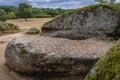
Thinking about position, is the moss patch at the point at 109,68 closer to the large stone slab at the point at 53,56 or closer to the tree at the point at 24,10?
the large stone slab at the point at 53,56

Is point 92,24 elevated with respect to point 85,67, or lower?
elevated

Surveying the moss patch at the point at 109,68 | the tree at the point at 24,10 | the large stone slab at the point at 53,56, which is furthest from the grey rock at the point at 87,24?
the tree at the point at 24,10

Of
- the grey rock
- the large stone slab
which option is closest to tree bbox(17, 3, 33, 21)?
the grey rock

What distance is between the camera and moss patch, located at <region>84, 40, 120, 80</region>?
190 cm

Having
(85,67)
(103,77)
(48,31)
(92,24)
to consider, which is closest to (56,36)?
(48,31)

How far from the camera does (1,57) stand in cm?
1211

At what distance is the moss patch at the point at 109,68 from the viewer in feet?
6.25

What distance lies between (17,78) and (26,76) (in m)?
0.38

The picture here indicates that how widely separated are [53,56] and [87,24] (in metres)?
3.35

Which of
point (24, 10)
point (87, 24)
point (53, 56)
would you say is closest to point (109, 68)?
point (53, 56)

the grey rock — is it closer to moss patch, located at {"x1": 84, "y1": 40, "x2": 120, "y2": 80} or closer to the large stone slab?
the large stone slab

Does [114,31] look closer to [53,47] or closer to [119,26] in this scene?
[119,26]

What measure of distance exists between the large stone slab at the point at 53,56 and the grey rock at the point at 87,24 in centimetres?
163

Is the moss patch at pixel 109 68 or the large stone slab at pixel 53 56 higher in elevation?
the moss patch at pixel 109 68
